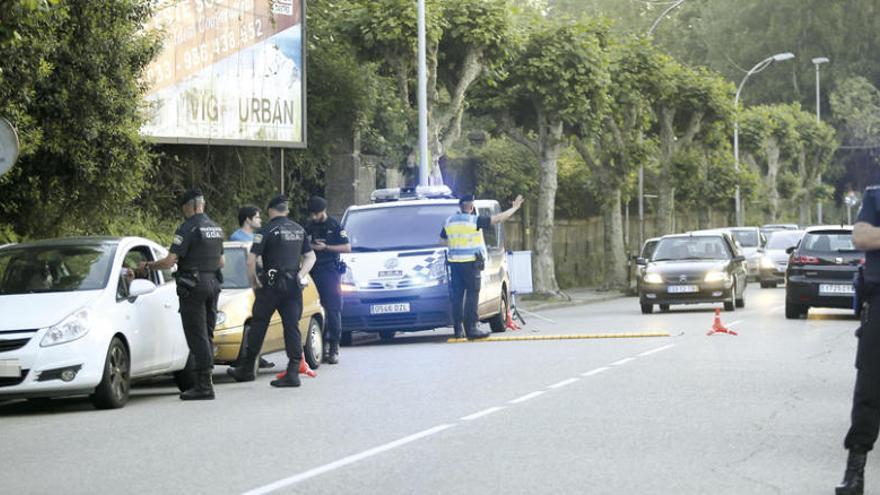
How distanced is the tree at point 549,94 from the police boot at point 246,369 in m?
20.2

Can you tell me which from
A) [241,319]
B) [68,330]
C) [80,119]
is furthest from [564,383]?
[80,119]

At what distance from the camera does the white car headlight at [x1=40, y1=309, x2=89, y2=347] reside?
13.7 m

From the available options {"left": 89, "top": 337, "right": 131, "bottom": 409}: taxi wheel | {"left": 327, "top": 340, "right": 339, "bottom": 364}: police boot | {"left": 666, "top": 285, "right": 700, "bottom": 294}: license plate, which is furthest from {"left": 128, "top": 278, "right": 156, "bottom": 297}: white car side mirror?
{"left": 666, "top": 285, "right": 700, "bottom": 294}: license plate

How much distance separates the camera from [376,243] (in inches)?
926

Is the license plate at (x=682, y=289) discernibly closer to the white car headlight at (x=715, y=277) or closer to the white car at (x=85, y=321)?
the white car headlight at (x=715, y=277)

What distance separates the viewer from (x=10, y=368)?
1357 cm

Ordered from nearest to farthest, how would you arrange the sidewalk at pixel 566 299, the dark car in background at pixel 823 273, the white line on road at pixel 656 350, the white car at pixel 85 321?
the white car at pixel 85 321
the white line on road at pixel 656 350
the dark car in background at pixel 823 273
the sidewalk at pixel 566 299

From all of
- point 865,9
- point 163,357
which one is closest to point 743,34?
point 865,9

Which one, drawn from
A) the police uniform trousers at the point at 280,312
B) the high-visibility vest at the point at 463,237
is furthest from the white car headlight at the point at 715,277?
the police uniform trousers at the point at 280,312

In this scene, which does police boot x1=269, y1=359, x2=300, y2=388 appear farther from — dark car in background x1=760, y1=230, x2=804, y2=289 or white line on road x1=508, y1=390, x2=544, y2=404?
dark car in background x1=760, y1=230, x2=804, y2=289

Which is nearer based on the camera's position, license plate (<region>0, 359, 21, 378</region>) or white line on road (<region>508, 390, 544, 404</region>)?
license plate (<region>0, 359, 21, 378</region>)

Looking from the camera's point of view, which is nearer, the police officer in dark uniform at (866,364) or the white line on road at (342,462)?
the police officer in dark uniform at (866,364)

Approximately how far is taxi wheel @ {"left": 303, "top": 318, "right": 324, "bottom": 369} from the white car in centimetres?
241

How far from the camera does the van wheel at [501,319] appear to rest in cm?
2559
